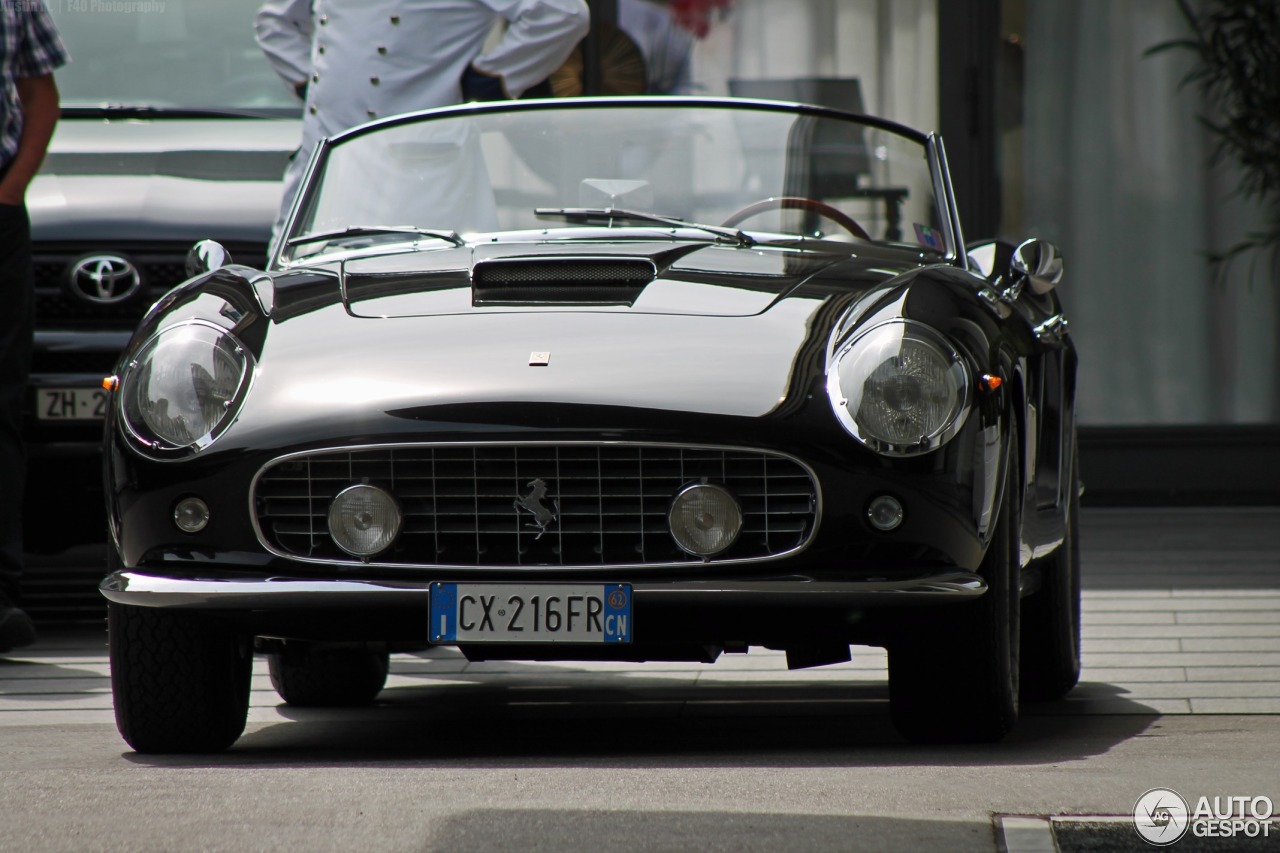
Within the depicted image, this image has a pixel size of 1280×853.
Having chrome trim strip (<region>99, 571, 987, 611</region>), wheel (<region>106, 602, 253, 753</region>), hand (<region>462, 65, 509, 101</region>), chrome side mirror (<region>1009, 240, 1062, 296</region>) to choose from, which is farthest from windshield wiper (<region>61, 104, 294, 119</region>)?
chrome trim strip (<region>99, 571, 987, 611</region>)

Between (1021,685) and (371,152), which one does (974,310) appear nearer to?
(1021,685)

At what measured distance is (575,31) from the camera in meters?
6.43

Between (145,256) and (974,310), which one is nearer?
(974,310)

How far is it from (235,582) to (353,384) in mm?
408

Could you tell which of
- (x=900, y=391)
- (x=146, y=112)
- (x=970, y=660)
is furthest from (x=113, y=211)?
(x=970, y=660)

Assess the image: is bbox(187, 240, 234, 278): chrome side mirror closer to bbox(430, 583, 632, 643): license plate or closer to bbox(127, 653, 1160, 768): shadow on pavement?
bbox(127, 653, 1160, 768): shadow on pavement

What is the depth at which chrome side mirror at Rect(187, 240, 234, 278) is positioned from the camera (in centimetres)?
471

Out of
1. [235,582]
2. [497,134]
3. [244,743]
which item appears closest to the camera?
[235,582]

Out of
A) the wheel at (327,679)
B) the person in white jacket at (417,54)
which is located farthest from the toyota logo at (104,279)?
the wheel at (327,679)

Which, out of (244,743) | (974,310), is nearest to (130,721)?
(244,743)

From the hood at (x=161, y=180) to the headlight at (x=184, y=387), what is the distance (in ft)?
8.08

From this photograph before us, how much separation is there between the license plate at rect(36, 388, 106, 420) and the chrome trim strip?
8.07 feet

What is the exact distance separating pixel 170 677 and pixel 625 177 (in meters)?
1.71

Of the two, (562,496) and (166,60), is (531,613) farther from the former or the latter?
(166,60)
